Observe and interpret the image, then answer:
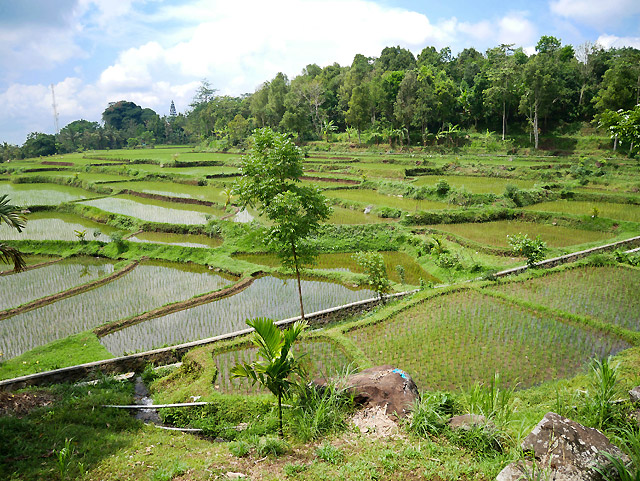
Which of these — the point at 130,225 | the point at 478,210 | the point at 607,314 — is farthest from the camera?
the point at 130,225

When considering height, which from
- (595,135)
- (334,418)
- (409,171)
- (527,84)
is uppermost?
(527,84)

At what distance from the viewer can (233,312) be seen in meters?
13.4

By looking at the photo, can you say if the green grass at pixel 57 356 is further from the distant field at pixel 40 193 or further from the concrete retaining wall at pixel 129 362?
the distant field at pixel 40 193

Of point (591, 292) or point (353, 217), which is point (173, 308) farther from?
point (591, 292)

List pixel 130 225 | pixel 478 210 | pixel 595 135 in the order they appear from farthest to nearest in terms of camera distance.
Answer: pixel 595 135, pixel 130 225, pixel 478 210

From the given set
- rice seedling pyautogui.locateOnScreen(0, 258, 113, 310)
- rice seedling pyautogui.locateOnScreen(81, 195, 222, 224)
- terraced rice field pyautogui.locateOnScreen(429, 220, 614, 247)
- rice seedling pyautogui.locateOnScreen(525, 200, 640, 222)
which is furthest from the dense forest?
rice seedling pyautogui.locateOnScreen(0, 258, 113, 310)

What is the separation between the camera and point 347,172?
37.6 meters

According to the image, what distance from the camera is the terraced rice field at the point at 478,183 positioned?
28312 mm

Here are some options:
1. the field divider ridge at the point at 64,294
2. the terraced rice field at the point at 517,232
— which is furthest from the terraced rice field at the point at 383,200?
the field divider ridge at the point at 64,294

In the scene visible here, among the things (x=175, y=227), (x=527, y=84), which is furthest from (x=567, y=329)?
(x=527, y=84)

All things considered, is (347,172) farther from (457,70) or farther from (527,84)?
(457,70)

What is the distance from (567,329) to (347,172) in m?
28.5

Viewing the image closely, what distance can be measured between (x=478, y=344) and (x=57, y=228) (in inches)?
968

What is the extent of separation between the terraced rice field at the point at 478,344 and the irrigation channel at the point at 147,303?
3189 millimetres
